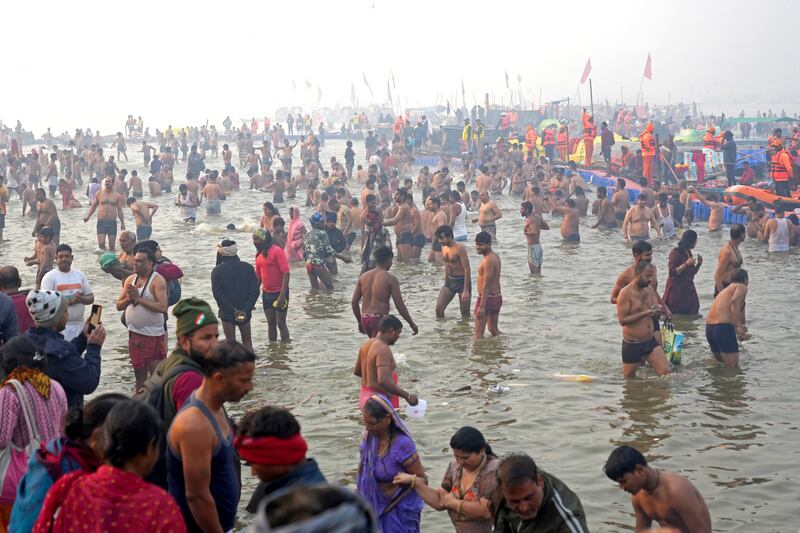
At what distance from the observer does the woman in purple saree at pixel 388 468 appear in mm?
5270

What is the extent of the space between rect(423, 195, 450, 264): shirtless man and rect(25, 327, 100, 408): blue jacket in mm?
11972

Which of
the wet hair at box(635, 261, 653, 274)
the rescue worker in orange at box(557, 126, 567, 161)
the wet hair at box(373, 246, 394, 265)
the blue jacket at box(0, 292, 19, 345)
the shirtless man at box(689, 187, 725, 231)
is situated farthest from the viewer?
the rescue worker in orange at box(557, 126, 567, 161)

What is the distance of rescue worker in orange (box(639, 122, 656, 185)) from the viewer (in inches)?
1044

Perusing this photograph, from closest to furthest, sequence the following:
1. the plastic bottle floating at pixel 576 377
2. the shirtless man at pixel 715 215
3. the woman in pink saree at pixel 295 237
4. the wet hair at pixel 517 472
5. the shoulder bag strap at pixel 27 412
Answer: the wet hair at pixel 517 472 < the shoulder bag strap at pixel 27 412 < the plastic bottle floating at pixel 576 377 < the woman in pink saree at pixel 295 237 < the shirtless man at pixel 715 215

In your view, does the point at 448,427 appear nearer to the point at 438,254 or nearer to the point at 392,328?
the point at 392,328

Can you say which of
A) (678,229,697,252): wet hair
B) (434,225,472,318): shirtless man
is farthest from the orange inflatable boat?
(434,225,472,318): shirtless man

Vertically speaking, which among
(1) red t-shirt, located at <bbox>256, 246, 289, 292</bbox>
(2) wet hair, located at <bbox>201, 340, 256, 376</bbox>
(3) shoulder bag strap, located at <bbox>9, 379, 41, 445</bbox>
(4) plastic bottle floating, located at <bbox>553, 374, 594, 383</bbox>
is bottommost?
(4) plastic bottle floating, located at <bbox>553, 374, 594, 383</bbox>

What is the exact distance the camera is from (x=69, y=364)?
5402 mm

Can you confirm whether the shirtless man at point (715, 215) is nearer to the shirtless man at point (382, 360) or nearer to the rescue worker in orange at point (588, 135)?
the rescue worker in orange at point (588, 135)

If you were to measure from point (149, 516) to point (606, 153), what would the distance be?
2974 cm

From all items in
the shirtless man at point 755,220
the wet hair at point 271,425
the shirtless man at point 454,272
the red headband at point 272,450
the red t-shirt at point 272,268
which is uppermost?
the wet hair at point 271,425

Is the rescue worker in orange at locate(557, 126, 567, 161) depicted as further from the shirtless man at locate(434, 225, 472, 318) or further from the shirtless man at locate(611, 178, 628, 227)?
the shirtless man at locate(434, 225, 472, 318)

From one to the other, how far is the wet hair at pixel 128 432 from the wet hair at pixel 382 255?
21.4 feet

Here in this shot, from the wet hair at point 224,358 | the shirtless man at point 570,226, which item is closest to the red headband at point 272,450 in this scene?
the wet hair at point 224,358
